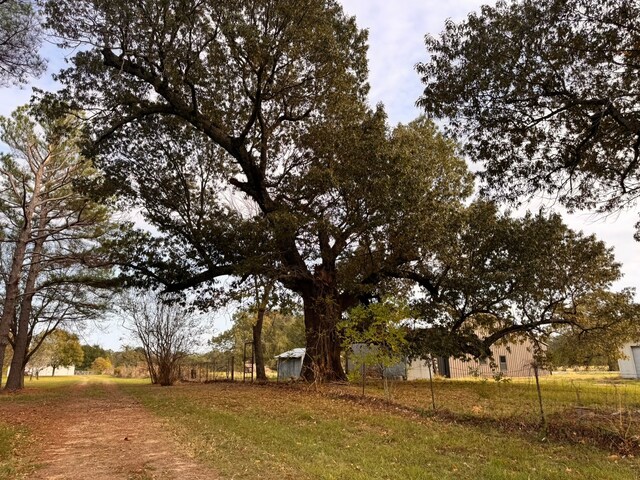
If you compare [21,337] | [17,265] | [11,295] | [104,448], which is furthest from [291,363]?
[104,448]

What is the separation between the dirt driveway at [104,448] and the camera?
521cm

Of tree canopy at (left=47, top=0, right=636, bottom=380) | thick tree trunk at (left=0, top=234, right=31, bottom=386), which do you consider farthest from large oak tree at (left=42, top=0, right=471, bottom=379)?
thick tree trunk at (left=0, top=234, right=31, bottom=386)

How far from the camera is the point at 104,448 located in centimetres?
658

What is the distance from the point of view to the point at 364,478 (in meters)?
4.91

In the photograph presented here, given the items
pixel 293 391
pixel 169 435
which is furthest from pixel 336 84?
pixel 169 435

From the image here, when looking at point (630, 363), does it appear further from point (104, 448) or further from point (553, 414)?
point (104, 448)

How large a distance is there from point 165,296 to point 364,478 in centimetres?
1489

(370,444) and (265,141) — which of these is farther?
(265,141)

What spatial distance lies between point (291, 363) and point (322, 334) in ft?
68.3

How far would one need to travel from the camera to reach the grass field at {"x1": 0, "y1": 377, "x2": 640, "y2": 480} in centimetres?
525

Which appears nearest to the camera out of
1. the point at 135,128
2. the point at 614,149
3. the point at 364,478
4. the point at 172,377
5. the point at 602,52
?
the point at 364,478

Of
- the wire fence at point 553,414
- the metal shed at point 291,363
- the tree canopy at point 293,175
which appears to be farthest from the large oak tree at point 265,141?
the metal shed at point 291,363

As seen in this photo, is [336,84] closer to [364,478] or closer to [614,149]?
[614,149]

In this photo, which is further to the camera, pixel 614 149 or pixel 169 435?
pixel 614 149
